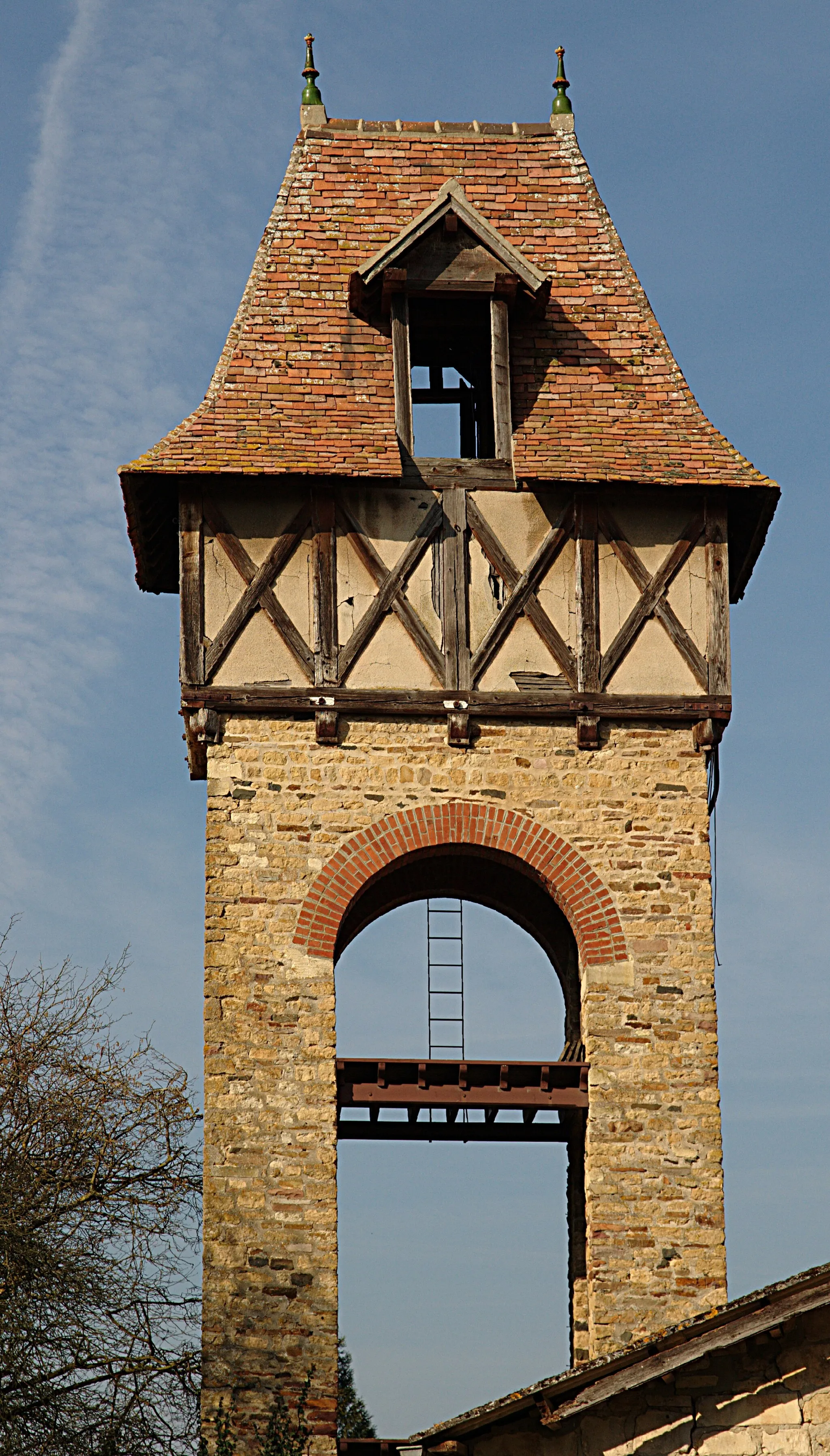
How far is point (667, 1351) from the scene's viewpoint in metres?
13.2

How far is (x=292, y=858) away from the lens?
16.9 m

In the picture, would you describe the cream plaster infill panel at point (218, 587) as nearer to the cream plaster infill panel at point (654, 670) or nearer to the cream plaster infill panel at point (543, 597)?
the cream plaster infill panel at point (543, 597)

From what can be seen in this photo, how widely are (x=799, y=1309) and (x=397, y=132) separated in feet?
36.9

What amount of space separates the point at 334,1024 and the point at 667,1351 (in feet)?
13.5

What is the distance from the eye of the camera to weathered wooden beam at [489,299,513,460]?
→ 18.1 m

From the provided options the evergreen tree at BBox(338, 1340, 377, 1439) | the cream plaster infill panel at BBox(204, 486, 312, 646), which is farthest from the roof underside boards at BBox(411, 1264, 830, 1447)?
the evergreen tree at BBox(338, 1340, 377, 1439)

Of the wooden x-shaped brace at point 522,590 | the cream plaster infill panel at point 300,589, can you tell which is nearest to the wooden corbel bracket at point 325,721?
the cream plaster infill panel at point 300,589

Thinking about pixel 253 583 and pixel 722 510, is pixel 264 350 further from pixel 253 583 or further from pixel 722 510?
pixel 722 510

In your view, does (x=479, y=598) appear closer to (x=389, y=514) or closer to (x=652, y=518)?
(x=389, y=514)

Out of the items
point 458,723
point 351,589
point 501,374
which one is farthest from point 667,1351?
point 501,374

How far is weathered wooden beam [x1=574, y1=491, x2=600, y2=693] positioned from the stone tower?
3 cm

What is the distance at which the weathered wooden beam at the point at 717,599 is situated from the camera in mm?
17578

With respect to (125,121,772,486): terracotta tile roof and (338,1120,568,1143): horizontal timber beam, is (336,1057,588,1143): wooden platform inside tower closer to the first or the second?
(338,1120,568,1143): horizontal timber beam

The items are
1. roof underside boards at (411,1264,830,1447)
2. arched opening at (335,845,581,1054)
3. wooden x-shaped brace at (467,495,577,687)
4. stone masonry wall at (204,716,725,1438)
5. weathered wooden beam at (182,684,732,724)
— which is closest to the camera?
roof underside boards at (411,1264,830,1447)
